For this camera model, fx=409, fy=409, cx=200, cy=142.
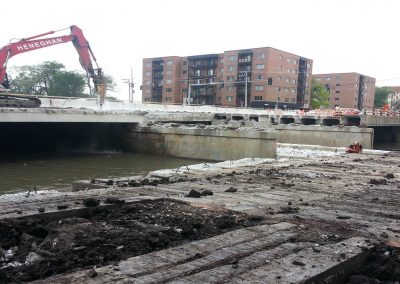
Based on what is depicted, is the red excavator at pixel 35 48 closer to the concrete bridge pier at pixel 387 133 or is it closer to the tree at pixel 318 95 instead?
the concrete bridge pier at pixel 387 133

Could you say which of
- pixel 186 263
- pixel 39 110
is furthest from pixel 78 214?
pixel 39 110

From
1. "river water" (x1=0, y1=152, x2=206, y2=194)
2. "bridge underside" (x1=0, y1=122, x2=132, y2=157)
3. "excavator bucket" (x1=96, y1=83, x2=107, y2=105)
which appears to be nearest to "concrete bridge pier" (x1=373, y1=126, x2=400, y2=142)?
"bridge underside" (x1=0, y1=122, x2=132, y2=157)

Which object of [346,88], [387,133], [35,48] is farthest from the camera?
[346,88]

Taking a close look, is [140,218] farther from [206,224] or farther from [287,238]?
[287,238]

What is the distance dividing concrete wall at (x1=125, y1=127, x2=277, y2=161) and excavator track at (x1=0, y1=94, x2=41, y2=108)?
728cm

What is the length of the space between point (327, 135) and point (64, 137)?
820 inches

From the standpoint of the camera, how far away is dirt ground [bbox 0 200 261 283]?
390 cm

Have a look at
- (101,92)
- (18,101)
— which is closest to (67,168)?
(18,101)

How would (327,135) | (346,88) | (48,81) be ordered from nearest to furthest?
(327,135)
(48,81)
(346,88)

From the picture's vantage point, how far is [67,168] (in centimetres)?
2106

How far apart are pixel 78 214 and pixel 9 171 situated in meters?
15.4

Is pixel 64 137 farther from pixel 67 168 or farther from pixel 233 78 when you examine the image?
pixel 233 78

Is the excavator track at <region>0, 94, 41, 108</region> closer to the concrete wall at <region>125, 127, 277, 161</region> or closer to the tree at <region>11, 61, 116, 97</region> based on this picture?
the concrete wall at <region>125, 127, 277, 161</region>

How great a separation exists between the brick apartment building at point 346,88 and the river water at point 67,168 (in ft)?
287
